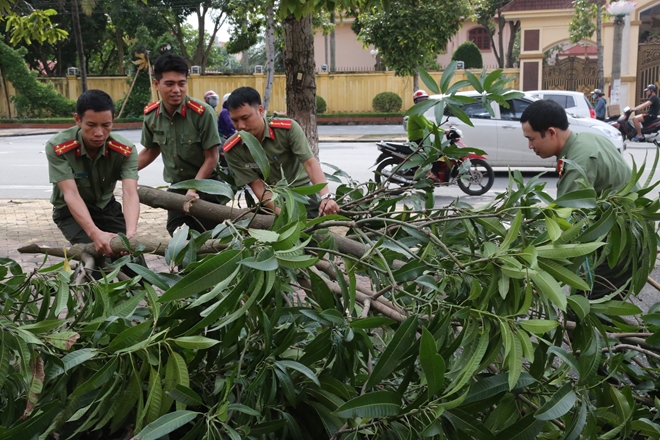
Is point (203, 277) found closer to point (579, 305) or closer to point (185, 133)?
point (579, 305)

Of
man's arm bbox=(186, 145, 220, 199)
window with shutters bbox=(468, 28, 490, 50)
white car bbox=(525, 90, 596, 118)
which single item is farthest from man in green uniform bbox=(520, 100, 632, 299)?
window with shutters bbox=(468, 28, 490, 50)

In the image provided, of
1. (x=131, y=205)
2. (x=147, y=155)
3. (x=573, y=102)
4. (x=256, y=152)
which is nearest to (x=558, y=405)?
(x=256, y=152)

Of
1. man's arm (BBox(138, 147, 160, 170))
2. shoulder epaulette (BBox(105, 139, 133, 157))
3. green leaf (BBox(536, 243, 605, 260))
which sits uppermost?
shoulder epaulette (BBox(105, 139, 133, 157))

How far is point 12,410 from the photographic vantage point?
1834mm

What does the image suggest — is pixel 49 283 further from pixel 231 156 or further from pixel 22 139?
pixel 22 139

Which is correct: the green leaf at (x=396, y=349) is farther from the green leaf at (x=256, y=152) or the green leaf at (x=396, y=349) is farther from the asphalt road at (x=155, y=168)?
the asphalt road at (x=155, y=168)

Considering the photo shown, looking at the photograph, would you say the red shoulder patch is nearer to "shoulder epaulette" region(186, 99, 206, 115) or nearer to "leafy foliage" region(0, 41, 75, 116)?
"shoulder epaulette" region(186, 99, 206, 115)

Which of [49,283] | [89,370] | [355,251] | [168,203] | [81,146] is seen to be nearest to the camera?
[89,370]

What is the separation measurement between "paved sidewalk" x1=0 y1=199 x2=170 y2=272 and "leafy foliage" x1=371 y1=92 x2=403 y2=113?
66.4ft

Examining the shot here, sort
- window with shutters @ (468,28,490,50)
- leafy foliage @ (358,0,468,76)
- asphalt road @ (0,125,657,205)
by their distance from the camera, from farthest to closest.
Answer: window with shutters @ (468,28,490,50) → leafy foliage @ (358,0,468,76) → asphalt road @ (0,125,657,205)

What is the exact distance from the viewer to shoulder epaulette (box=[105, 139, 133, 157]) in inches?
155

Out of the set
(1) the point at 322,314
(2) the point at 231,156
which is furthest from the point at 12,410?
(2) the point at 231,156

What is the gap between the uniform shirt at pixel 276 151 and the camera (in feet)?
12.8

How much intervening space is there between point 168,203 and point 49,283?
3.42ft
